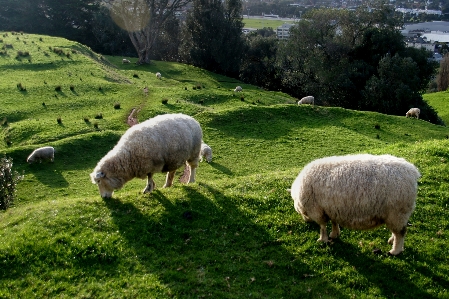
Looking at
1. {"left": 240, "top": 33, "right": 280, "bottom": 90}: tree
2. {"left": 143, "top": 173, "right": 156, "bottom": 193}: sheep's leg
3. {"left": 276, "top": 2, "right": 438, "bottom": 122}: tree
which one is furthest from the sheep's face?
{"left": 240, "top": 33, "right": 280, "bottom": 90}: tree

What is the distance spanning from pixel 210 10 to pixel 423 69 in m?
34.4

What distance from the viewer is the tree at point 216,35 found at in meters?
65.2

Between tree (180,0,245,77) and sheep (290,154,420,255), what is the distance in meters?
57.4

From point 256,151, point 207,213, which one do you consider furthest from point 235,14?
point 207,213

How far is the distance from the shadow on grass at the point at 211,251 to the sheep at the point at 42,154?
11076 mm

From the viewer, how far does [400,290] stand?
29.7ft

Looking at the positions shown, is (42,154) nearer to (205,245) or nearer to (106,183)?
(106,183)

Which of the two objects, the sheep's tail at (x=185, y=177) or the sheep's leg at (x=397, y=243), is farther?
the sheep's tail at (x=185, y=177)

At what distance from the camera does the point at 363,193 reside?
9586 mm

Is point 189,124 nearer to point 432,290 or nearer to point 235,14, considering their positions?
point 432,290

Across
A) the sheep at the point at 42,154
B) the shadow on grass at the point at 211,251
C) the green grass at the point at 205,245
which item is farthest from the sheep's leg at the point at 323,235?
the sheep at the point at 42,154

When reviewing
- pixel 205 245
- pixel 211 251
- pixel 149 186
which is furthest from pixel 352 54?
pixel 211 251

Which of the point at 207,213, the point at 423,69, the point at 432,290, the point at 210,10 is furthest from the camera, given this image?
the point at 210,10

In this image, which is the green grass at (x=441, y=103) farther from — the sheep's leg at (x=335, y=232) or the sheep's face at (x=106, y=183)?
the sheep's face at (x=106, y=183)
